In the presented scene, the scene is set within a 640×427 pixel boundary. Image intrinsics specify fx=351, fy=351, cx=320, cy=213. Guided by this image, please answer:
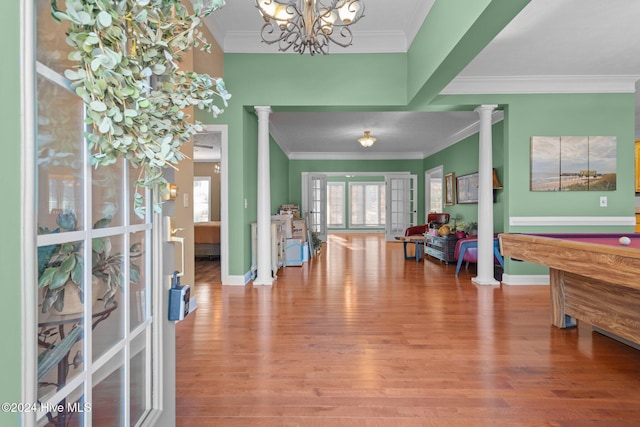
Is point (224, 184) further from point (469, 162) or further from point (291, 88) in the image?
point (469, 162)

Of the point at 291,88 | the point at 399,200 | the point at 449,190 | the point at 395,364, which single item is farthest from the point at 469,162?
the point at 395,364

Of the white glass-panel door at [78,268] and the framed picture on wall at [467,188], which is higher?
the framed picture on wall at [467,188]

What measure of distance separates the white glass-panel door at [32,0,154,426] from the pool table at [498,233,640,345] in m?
2.17

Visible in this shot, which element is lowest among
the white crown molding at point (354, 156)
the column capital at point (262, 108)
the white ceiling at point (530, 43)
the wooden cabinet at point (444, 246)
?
the wooden cabinet at point (444, 246)

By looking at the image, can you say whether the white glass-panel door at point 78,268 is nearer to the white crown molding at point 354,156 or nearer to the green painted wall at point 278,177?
the green painted wall at point 278,177

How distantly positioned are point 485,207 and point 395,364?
10.4ft

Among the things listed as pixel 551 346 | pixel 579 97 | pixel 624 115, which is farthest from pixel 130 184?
pixel 624 115

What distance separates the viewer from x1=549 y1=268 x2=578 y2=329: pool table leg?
2.96m

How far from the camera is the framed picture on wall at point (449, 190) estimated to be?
27.3 ft

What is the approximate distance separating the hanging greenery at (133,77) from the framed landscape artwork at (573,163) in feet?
16.0

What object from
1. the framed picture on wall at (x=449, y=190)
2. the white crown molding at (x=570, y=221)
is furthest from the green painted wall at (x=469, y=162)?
the white crown molding at (x=570, y=221)

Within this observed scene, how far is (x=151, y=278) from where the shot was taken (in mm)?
1286

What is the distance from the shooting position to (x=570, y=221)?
464cm

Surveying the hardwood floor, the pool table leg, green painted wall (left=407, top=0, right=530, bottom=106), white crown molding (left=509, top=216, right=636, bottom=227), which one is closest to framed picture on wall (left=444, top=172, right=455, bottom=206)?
white crown molding (left=509, top=216, right=636, bottom=227)
